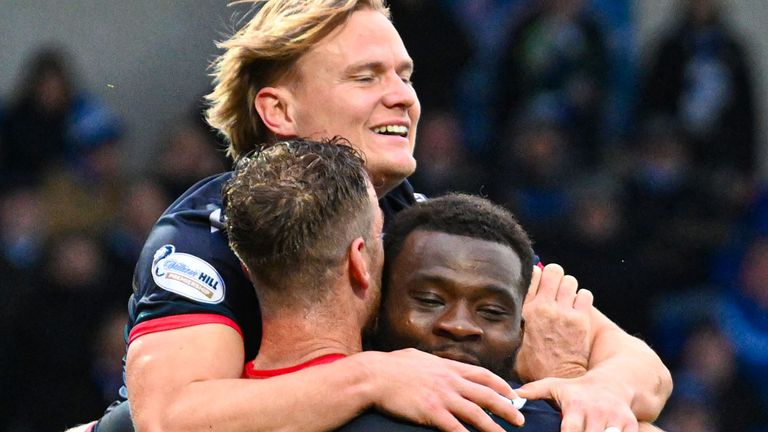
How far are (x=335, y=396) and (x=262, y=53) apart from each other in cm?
157

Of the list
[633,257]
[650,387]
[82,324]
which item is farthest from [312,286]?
[633,257]

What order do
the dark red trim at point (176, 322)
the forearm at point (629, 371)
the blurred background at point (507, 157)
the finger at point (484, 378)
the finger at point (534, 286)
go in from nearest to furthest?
the finger at point (484, 378) < the dark red trim at point (176, 322) < the forearm at point (629, 371) < the finger at point (534, 286) < the blurred background at point (507, 157)

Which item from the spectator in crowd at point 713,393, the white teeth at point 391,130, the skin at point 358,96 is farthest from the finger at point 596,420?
the spectator in crowd at point 713,393

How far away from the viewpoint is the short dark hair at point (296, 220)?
132 inches

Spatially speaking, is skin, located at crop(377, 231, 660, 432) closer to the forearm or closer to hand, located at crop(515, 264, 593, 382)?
the forearm

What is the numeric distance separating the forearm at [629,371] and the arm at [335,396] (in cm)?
60

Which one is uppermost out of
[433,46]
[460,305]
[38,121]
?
[460,305]

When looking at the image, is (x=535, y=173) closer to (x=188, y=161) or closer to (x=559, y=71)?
(x=559, y=71)

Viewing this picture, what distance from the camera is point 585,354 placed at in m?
4.04

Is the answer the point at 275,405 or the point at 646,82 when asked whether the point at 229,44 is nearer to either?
the point at 275,405

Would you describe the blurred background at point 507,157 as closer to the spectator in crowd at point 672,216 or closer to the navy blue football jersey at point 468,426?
the spectator in crowd at point 672,216

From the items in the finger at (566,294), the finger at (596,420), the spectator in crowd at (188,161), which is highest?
the finger at (566,294)

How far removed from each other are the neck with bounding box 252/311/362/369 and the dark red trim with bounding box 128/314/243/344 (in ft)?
1.17

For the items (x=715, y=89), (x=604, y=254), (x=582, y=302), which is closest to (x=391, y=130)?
(x=582, y=302)
